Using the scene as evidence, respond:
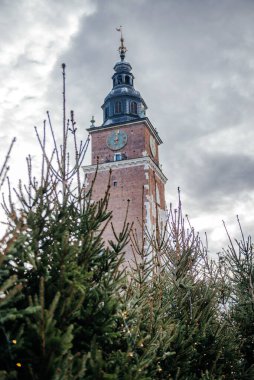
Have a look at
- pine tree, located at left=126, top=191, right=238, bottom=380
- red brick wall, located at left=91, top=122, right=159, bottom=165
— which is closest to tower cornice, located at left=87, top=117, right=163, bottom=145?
red brick wall, located at left=91, top=122, right=159, bottom=165

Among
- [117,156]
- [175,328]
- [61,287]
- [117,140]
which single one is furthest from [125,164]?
[61,287]

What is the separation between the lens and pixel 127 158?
3341cm

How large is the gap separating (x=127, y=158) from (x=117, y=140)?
230cm

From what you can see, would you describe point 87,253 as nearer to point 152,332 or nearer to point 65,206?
point 65,206

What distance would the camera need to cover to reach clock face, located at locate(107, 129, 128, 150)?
112ft

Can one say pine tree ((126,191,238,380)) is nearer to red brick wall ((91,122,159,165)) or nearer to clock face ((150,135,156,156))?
red brick wall ((91,122,159,165))

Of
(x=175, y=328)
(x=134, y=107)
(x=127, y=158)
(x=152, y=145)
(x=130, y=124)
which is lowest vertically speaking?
(x=175, y=328)

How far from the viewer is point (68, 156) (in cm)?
528

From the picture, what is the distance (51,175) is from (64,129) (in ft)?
2.40

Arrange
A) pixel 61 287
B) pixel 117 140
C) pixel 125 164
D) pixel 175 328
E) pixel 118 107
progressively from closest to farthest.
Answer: pixel 61 287
pixel 175 328
pixel 125 164
pixel 117 140
pixel 118 107

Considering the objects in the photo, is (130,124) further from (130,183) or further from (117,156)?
(130,183)

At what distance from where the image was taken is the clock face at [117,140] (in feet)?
112

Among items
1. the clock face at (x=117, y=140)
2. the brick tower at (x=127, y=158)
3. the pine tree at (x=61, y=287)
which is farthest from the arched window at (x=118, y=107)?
the pine tree at (x=61, y=287)

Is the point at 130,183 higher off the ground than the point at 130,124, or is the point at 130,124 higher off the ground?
the point at 130,124
